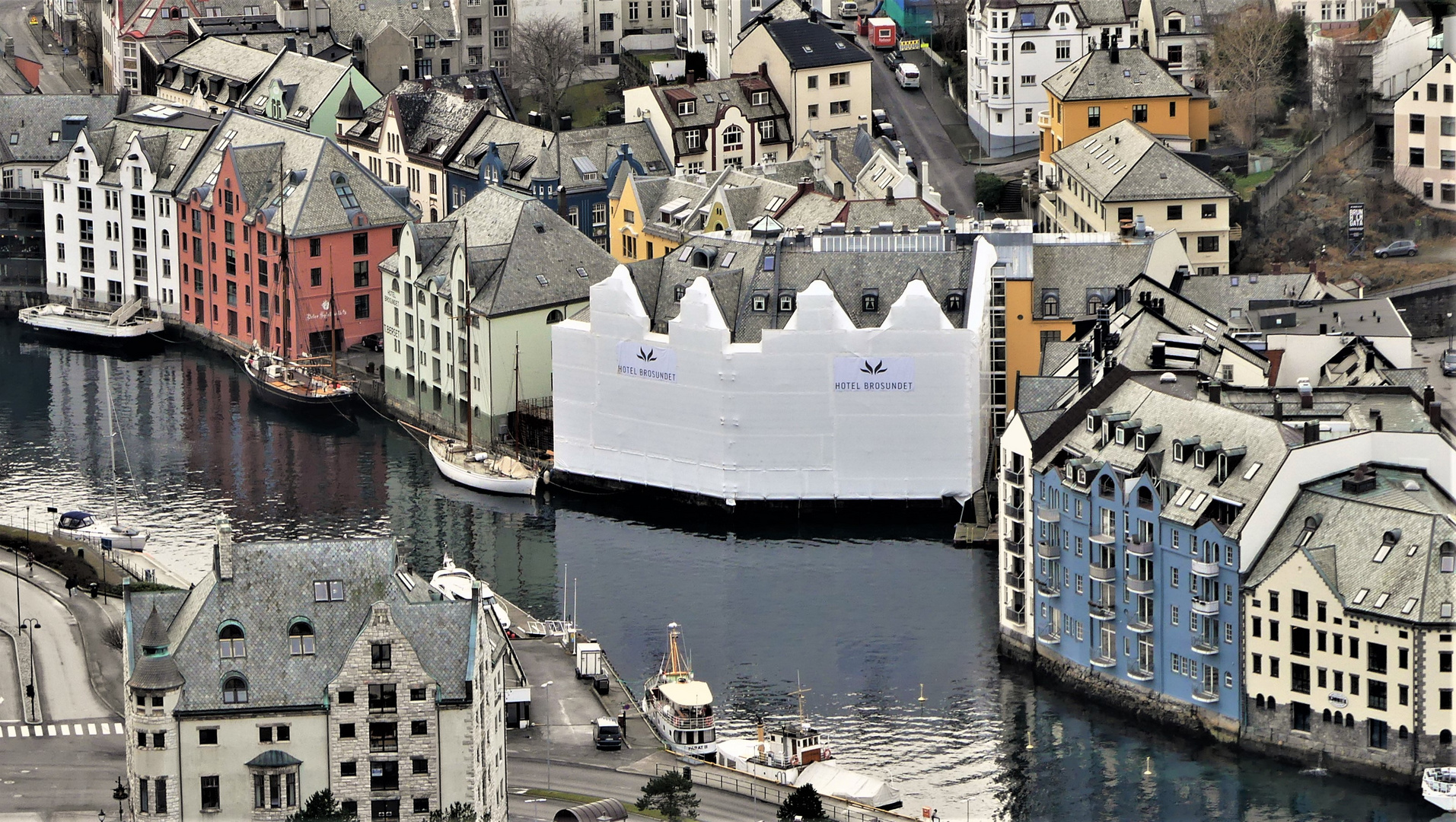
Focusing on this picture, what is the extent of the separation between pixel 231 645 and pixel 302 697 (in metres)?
4.35

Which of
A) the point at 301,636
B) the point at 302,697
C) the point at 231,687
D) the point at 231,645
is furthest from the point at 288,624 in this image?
the point at 231,687

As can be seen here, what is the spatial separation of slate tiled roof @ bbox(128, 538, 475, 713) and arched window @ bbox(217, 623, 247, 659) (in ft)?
0.69

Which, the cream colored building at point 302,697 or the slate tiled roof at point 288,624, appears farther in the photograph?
the slate tiled roof at point 288,624

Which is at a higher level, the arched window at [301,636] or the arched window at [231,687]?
the arched window at [301,636]

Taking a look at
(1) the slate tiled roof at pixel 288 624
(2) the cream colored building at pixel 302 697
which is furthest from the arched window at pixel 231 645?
(1) the slate tiled roof at pixel 288 624

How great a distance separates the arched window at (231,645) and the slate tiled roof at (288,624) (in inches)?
8.3

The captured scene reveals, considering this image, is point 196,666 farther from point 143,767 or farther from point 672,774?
point 672,774

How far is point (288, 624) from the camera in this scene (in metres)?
191

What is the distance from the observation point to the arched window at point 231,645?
190500mm

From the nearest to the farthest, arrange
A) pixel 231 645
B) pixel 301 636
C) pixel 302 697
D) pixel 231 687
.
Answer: pixel 231 687
pixel 302 697
pixel 231 645
pixel 301 636

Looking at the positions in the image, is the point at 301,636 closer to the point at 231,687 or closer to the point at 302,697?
the point at 302,697

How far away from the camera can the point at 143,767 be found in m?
190

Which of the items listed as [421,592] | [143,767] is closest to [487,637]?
[421,592]

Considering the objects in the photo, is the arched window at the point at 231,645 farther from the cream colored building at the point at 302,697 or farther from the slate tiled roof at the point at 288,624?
the slate tiled roof at the point at 288,624
